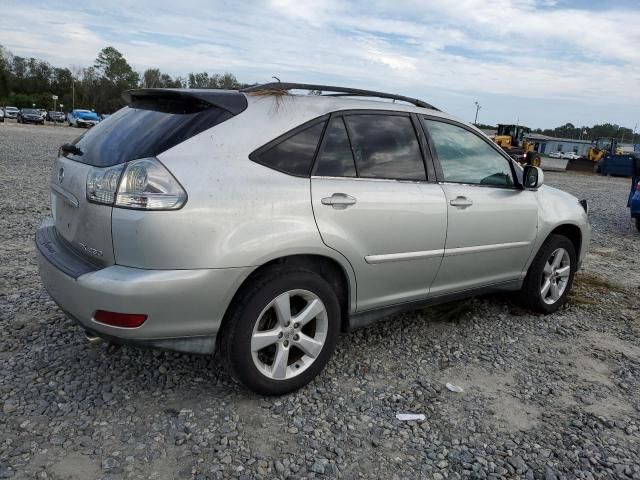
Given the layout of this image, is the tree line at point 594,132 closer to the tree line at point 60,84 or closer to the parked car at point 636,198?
the tree line at point 60,84

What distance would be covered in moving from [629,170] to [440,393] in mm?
28571

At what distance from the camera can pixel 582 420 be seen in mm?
2963

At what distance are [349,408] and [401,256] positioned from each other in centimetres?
97

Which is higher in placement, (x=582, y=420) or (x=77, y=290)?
(x=77, y=290)

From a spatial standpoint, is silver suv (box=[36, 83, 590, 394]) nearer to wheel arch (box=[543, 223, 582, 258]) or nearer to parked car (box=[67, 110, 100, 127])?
wheel arch (box=[543, 223, 582, 258])

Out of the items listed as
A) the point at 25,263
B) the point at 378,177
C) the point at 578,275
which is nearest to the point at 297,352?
the point at 378,177

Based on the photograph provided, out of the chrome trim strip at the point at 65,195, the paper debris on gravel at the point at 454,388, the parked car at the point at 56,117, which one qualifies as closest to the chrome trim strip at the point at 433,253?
the paper debris on gravel at the point at 454,388

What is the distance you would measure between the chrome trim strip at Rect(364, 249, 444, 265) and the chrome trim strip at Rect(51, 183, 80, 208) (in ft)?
5.24

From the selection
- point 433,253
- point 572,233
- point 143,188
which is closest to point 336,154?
point 433,253

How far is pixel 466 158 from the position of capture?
3844 millimetres

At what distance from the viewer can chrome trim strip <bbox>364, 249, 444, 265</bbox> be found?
3.15 meters

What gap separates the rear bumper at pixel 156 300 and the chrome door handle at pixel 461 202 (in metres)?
1.61

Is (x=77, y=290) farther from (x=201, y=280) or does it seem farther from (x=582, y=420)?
(x=582, y=420)

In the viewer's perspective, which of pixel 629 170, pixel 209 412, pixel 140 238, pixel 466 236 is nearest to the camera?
pixel 140 238
